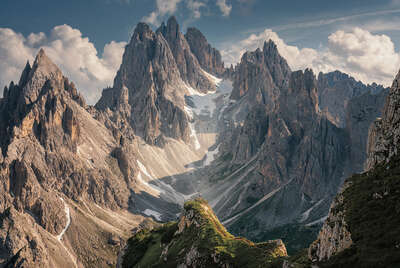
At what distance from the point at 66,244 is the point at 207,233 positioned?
555ft

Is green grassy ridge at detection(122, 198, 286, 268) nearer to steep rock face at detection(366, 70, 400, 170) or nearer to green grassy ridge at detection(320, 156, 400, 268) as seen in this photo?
green grassy ridge at detection(320, 156, 400, 268)

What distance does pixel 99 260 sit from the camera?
195875 mm

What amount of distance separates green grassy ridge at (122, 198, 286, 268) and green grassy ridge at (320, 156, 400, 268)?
38.0 feet

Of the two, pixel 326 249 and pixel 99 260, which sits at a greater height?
pixel 326 249

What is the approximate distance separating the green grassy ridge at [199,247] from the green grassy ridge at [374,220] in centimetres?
1159

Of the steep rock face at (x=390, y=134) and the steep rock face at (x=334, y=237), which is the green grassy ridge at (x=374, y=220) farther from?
the steep rock face at (x=390, y=134)

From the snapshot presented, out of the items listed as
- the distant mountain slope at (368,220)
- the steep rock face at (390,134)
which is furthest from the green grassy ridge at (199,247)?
the steep rock face at (390,134)

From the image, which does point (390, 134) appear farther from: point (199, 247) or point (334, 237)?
point (199, 247)

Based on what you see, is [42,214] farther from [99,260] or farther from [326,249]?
[326,249]

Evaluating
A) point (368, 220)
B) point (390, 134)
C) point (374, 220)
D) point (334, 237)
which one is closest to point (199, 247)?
point (334, 237)

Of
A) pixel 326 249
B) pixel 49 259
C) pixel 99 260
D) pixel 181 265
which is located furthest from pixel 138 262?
pixel 99 260

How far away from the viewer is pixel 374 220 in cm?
2686

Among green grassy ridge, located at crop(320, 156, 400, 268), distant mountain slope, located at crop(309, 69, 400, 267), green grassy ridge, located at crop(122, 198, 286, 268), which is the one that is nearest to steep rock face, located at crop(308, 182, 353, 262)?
distant mountain slope, located at crop(309, 69, 400, 267)

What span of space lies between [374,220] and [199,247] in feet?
89.3
